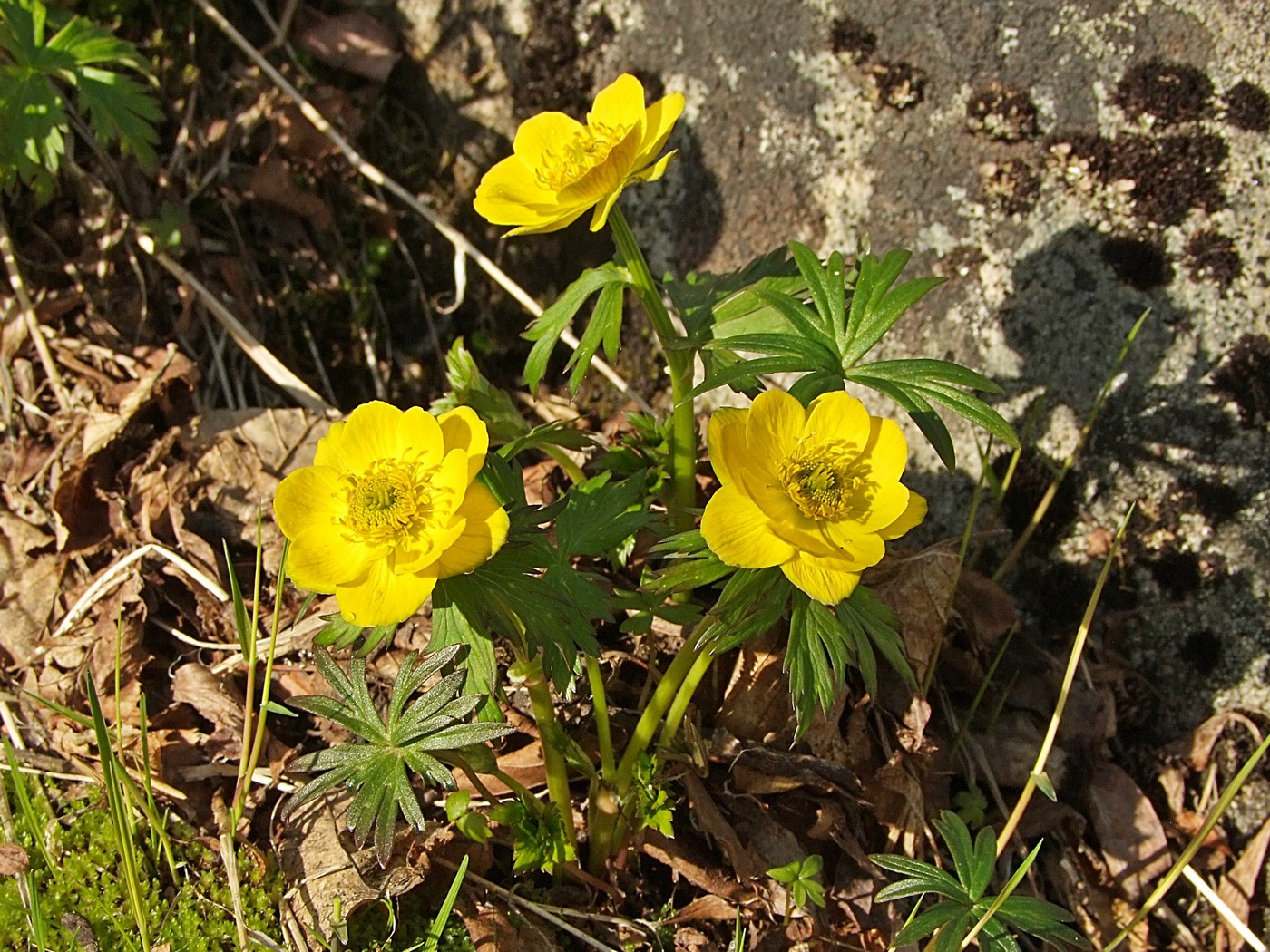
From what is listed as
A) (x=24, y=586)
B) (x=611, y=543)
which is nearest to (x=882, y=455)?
(x=611, y=543)

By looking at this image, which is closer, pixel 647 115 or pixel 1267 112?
pixel 647 115

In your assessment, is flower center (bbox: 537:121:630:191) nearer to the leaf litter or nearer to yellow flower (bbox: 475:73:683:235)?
yellow flower (bbox: 475:73:683:235)

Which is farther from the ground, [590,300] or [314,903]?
[590,300]

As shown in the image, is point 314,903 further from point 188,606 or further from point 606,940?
point 188,606

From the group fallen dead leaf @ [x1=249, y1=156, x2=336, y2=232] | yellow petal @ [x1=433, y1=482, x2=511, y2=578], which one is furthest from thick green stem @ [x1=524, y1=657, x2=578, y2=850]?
fallen dead leaf @ [x1=249, y1=156, x2=336, y2=232]

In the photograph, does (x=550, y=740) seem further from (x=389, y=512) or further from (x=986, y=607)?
(x=986, y=607)

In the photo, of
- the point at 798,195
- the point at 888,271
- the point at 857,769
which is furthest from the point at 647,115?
the point at 857,769
